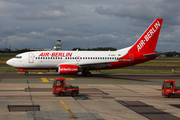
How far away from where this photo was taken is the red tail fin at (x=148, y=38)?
136ft

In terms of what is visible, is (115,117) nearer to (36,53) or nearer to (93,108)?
(93,108)

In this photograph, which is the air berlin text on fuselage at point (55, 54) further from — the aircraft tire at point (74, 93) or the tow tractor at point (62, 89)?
the aircraft tire at point (74, 93)

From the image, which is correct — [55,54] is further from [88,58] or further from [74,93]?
[74,93]

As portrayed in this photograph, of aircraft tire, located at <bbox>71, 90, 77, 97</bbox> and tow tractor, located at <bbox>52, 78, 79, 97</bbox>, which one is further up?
tow tractor, located at <bbox>52, 78, 79, 97</bbox>

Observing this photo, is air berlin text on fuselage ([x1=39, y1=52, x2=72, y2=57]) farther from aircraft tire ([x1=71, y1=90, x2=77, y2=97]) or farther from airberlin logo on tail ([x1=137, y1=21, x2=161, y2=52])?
aircraft tire ([x1=71, y1=90, x2=77, y2=97])

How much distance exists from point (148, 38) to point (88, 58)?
39.9 ft

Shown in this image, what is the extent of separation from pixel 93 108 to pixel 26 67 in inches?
992

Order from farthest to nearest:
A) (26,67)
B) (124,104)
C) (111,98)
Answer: (26,67) → (111,98) → (124,104)

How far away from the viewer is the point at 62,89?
20.3 m

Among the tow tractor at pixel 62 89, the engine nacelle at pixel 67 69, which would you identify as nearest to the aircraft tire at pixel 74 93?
the tow tractor at pixel 62 89

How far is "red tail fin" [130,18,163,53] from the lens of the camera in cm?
4147

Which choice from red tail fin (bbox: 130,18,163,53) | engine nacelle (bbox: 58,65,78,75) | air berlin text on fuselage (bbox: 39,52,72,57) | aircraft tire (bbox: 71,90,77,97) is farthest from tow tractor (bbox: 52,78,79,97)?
red tail fin (bbox: 130,18,163,53)

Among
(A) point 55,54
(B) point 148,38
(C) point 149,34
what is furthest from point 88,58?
(C) point 149,34

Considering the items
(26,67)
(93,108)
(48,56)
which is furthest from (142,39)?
(93,108)
